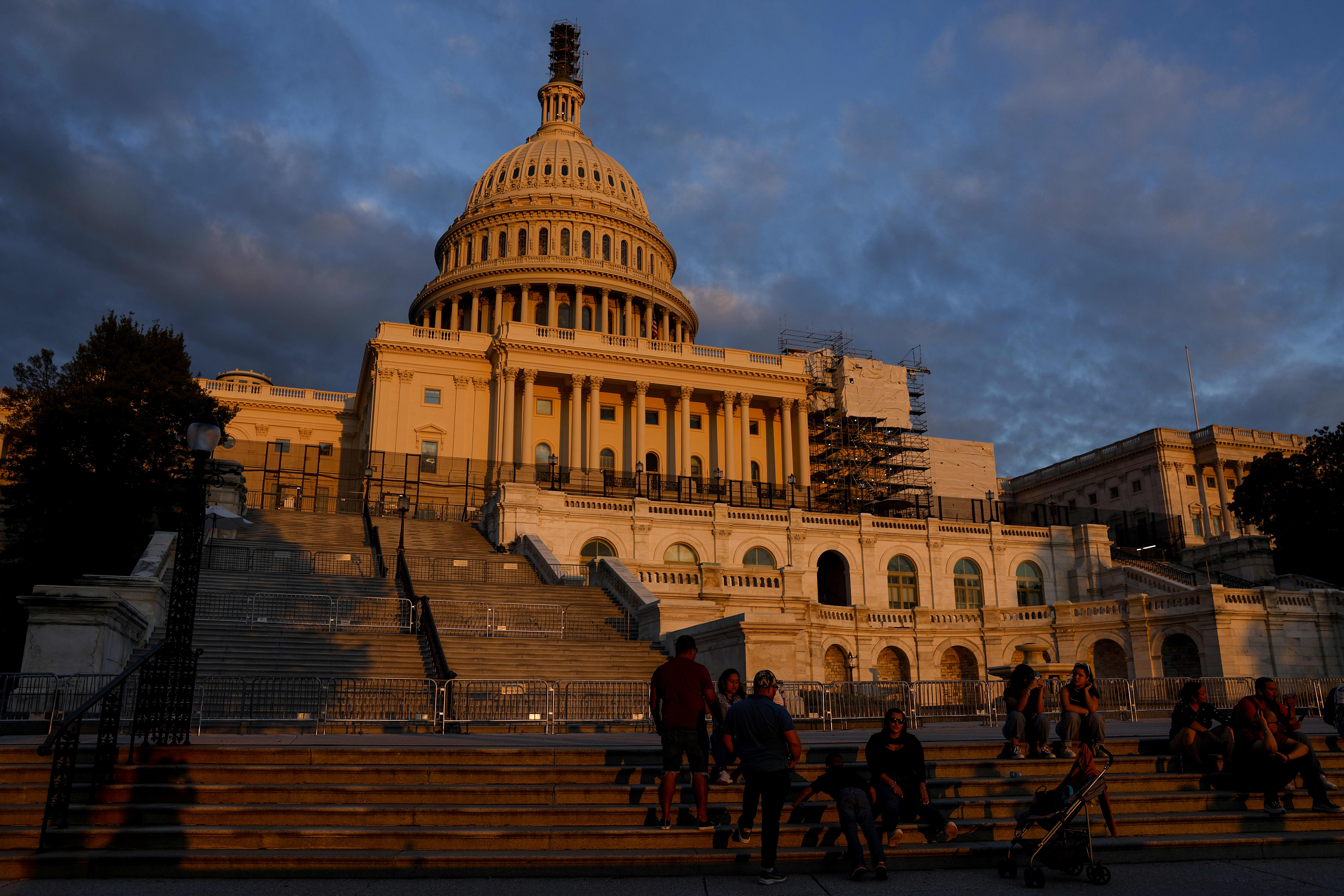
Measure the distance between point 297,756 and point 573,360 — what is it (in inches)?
2106

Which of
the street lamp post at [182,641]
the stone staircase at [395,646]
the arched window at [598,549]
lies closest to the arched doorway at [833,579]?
the arched window at [598,549]

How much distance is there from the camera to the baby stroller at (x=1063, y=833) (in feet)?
30.2

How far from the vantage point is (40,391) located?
132ft

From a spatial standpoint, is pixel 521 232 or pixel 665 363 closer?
pixel 665 363

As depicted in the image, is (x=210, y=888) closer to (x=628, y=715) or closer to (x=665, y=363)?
(x=628, y=715)

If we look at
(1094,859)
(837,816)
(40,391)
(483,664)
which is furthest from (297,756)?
(40,391)

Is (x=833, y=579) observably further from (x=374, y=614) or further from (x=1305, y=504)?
(x=374, y=614)

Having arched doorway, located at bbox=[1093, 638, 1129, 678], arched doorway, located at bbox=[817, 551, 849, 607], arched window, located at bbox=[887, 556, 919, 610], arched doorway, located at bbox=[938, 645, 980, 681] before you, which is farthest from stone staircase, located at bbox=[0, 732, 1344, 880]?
arched window, located at bbox=[887, 556, 919, 610]

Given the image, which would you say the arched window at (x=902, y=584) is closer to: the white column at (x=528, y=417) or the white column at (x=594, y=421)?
the white column at (x=594, y=421)

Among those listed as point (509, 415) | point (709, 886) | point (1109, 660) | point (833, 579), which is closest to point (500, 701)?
point (709, 886)

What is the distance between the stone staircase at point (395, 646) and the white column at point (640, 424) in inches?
1211

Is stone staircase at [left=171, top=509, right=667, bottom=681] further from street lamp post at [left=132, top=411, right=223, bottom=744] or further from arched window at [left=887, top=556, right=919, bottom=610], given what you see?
arched window at [left=887, top=556, right=919, bottom=610]

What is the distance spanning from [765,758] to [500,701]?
36.4 ft

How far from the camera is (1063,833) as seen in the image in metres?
9.45
